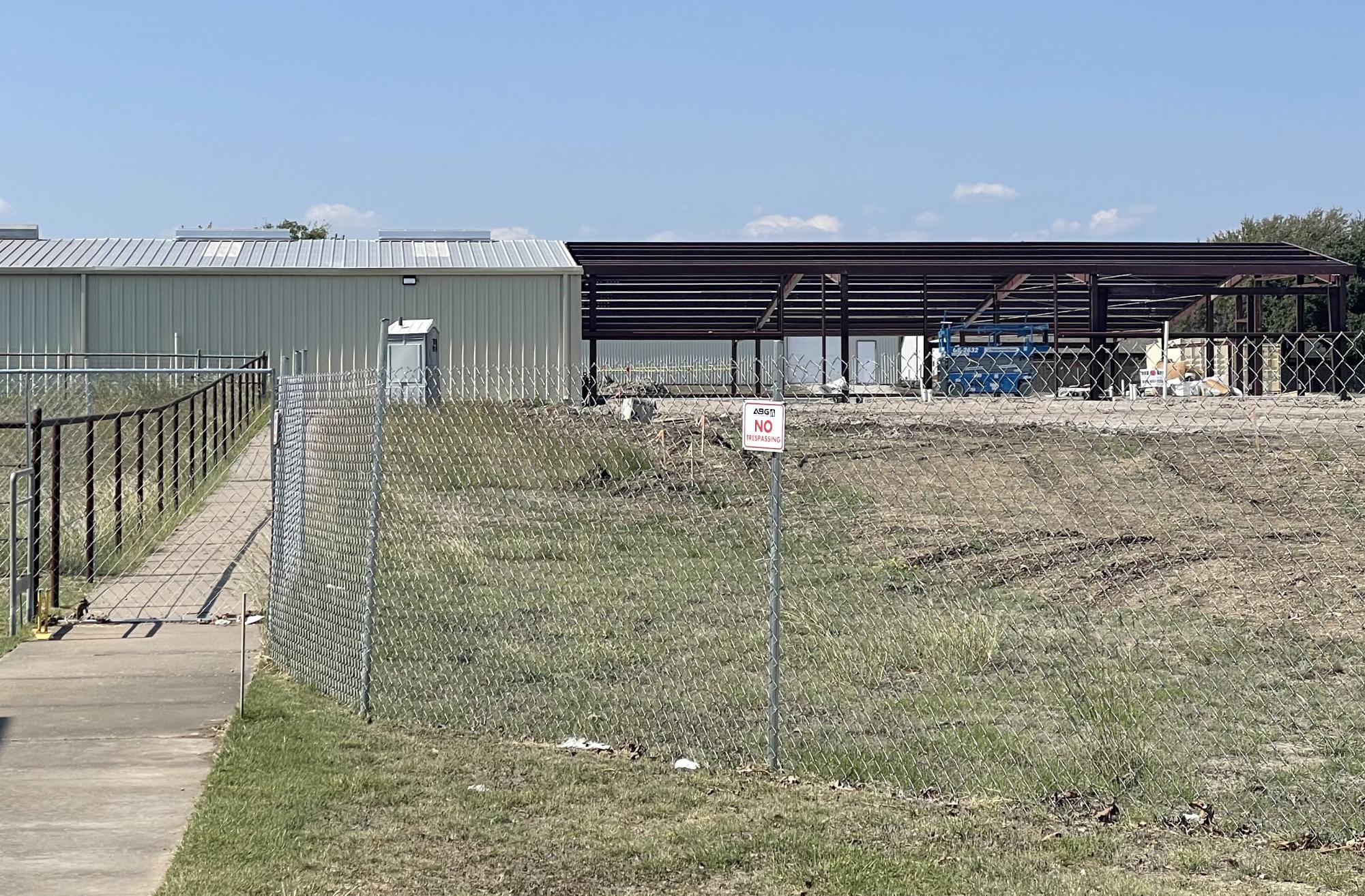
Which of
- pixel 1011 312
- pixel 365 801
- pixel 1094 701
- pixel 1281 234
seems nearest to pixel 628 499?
pixel 1094 701

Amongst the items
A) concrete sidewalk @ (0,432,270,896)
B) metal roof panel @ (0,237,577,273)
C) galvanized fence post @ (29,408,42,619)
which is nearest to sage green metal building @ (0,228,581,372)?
metal roof panel @ (0,237,577,273)

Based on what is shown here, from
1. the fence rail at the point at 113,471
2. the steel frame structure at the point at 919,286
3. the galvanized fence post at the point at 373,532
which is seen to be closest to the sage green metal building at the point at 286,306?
the steel frame structure at the point at 919,286

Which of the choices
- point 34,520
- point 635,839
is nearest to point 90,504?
point 34,520

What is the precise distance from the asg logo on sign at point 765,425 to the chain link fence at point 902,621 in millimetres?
170

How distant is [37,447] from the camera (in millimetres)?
10562

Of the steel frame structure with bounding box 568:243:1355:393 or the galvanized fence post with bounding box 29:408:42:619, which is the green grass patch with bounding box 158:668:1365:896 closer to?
the galvanized fence post with bounding box 29:408:42:619

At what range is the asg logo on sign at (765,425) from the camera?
6020mm

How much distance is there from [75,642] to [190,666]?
49.3 inches

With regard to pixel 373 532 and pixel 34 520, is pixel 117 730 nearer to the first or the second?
pixel 373 532

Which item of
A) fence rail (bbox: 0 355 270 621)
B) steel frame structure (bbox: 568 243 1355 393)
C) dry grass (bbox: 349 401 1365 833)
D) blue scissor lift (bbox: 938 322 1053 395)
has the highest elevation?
steel frame structure (bbox: 568 243 1355 393)

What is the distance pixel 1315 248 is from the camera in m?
65.2

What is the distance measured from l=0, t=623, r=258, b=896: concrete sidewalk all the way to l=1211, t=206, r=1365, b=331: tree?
46.5 m

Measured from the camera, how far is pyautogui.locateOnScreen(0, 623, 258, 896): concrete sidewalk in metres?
5.21

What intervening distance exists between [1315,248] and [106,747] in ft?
220
